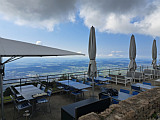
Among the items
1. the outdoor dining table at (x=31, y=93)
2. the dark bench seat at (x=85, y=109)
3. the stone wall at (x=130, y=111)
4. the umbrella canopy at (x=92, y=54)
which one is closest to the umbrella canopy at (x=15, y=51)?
the outdoor dining table at (x=31, y=93)

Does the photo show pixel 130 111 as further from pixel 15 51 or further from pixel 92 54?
pixel 92 54

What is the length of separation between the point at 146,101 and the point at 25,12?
32.9 feet

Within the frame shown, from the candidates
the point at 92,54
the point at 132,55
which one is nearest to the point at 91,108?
the point at 92,54

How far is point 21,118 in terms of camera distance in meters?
3.24

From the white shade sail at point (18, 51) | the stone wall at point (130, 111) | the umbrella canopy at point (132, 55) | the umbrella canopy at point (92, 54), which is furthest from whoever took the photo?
the umbrella canopy at point (132, 55)

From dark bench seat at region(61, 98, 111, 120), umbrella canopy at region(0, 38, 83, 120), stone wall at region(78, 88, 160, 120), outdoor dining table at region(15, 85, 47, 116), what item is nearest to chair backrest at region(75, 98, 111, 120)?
dark bench seat at region(61, 98, 111, 120)

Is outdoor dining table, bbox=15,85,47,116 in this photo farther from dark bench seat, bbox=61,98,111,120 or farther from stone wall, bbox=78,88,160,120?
stone wall, bbox=78,88,160,120

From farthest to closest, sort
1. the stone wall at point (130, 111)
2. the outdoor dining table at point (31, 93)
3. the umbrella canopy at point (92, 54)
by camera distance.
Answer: the umbrella canopy at point (92, 54)
the outdoor dining table at point (31, 93)
the stone wall at point (130, 111)

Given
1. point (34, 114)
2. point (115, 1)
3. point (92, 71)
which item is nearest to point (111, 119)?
point (92, 71)

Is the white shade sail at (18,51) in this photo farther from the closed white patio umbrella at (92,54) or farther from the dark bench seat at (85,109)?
the closed white patio umbrella at (92,54)

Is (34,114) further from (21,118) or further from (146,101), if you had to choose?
(146,101)

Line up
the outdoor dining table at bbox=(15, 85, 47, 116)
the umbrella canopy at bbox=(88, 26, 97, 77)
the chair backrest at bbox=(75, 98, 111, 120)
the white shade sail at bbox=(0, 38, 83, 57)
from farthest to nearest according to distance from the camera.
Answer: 1. the umbrella canopy at bbox=(88, 26, 97, 77)
2. the outdoor dining table at bbox=(15, 85, 47, 116)
3. the white shade sail at bbox=(0, 38, 83, 57)
4. the chair backrest at bbox=(75, 98, 111, 120)

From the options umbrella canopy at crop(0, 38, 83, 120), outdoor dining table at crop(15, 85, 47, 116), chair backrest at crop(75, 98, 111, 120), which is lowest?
outdoor dining table at crop(15, 85, 47, 116)

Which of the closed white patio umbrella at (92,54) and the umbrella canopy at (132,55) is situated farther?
the umbrella canopy at (132,55)
